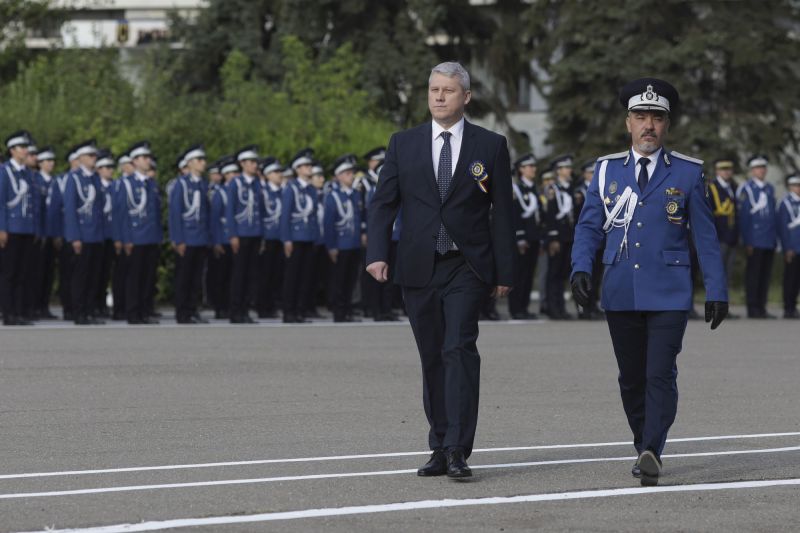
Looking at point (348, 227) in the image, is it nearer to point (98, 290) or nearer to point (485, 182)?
point (98, 290)

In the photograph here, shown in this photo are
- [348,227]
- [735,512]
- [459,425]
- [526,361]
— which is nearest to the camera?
[735,512]

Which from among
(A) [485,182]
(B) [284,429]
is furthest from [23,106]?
(A) [485,182]

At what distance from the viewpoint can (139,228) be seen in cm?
2209

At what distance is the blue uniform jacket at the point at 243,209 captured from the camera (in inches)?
906

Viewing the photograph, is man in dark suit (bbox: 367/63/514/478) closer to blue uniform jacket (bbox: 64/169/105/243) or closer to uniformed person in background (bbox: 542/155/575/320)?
blue uniform jacket (bbox: 64/169/105/243)

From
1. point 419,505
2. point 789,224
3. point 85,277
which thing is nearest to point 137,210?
point 85,277

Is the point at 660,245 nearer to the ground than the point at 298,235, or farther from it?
farther from it

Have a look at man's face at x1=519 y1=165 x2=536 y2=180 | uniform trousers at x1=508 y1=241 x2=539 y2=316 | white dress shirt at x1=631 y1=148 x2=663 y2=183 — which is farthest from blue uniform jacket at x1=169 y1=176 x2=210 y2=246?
white dress shirt at x1=631 y1=148 x2=663 y2=183

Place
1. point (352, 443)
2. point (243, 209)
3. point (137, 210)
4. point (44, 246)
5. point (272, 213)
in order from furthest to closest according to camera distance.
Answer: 1. point (272, 213)
2. point (243, 209)
3. point (44, 246)
4. point (137, 210)
5. point (352, 443)

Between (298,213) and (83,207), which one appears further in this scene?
(298,213)

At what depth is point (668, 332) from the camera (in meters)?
9.09

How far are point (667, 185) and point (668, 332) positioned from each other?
0.75 m

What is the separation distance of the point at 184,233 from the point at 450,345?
13810 millimetres

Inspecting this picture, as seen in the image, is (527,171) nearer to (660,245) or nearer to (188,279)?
(188,279)
